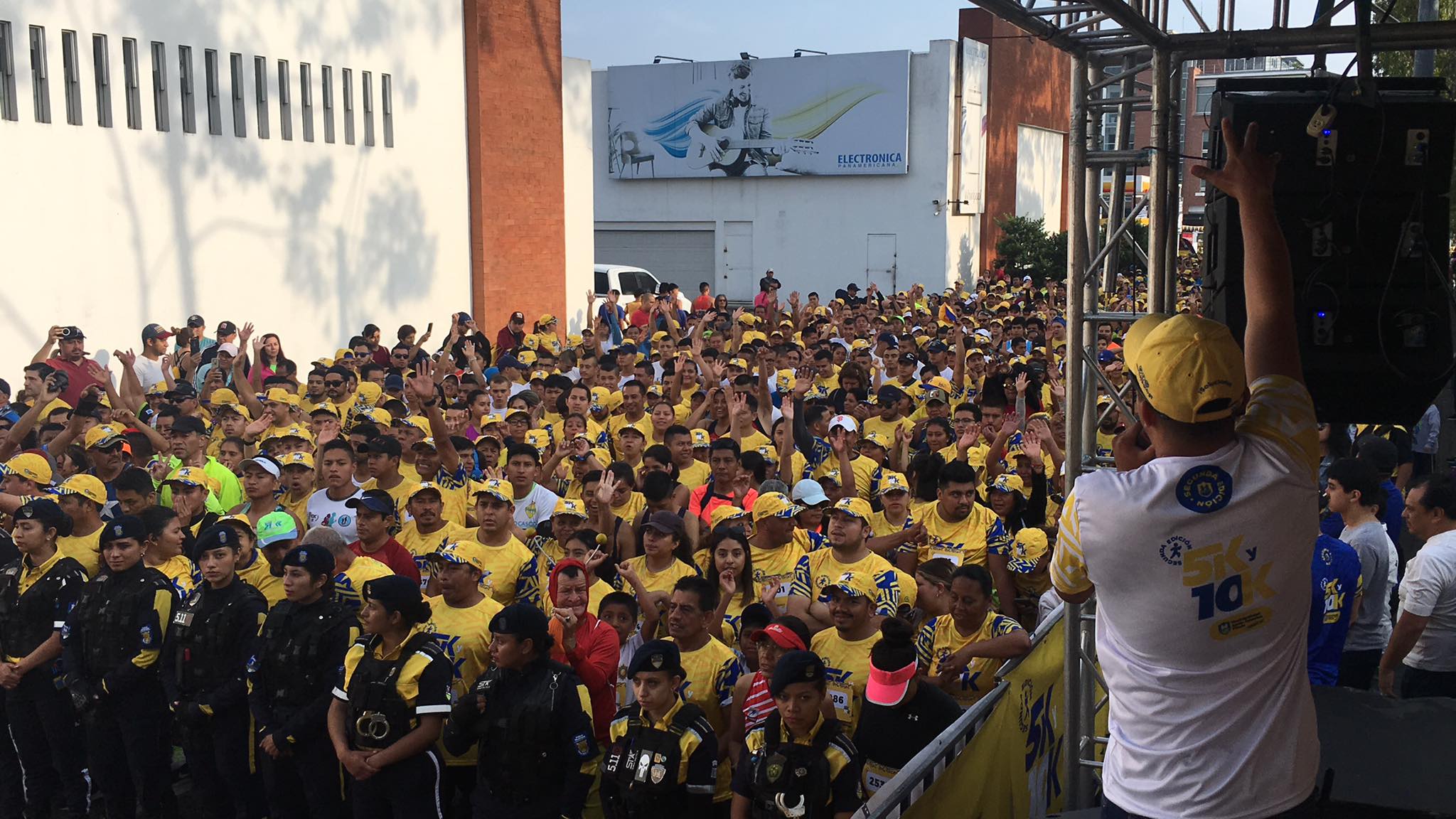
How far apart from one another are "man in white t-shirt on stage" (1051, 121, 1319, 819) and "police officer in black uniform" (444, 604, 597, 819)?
10.7ft

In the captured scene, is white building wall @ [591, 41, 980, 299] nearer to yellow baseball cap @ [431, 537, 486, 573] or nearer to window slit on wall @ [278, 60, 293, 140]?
Result: window slit on wall @ [278, 60, 293, 140]

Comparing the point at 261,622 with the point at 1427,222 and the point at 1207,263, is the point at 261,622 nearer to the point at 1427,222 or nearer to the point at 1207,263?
the point at 1207,263

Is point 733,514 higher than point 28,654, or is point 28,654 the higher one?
point 733,514

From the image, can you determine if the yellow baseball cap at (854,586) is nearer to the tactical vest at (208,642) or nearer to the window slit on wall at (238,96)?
the tactical vest at (208,642)

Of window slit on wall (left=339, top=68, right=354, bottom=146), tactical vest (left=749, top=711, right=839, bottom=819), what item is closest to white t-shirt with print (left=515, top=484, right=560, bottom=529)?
tactical vest (left=749, top=711, right=839, bottom=819)

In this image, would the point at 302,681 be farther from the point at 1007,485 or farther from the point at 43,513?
the point at 1007,485

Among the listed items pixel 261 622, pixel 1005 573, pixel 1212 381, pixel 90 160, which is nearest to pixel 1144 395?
pixel 1212 381

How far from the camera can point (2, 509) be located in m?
8.92

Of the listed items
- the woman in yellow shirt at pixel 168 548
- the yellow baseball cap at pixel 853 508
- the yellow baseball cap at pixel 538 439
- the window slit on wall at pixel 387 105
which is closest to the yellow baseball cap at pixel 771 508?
the yellow baseball cap at pixel 853 508

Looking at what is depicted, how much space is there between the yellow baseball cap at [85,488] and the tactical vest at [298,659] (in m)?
2.19

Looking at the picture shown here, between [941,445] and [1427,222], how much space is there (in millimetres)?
6342

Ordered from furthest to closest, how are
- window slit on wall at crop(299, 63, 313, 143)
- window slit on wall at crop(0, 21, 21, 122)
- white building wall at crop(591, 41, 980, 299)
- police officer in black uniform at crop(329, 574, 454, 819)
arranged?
white building wall at crop(591, 41, 980, 299) < window slit on wall at crop(299, 63, 313, 143) < window slit on wall at crop(0, 21, 21, 122) < police officer in black uniform at crop(329, 574, 454, 819)

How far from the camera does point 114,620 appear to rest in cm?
715

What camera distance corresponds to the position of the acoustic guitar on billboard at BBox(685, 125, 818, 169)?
Result: 125 ft
